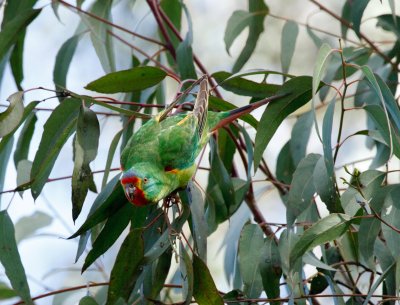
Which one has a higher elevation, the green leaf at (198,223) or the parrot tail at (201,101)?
the parrot tail at (201,101)

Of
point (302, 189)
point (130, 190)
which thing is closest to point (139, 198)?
point (130, 190)

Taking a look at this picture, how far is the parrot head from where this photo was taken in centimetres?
204

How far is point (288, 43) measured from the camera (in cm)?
300

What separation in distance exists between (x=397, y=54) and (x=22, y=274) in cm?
168

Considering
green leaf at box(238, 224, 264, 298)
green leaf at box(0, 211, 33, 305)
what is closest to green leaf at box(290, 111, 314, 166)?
green leaf at box(238, 224, 264, 298)

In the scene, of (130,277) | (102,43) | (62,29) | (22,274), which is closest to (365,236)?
(130,277)

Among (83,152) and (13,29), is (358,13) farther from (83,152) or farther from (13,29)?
(13,29)

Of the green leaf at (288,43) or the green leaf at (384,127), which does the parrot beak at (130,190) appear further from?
the green leaf at (288,43)

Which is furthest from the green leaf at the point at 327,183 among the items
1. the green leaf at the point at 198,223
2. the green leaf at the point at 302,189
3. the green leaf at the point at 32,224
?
the green leaf at the point at 32,224

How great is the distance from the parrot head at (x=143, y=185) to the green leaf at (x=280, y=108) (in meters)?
0.30

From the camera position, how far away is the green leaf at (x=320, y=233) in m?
1.93

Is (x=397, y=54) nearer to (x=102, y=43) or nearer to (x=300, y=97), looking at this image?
(x=300, y=97)

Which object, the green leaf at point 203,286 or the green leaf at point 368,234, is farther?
the green leaf at point 368,234

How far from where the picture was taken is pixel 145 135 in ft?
7.36
